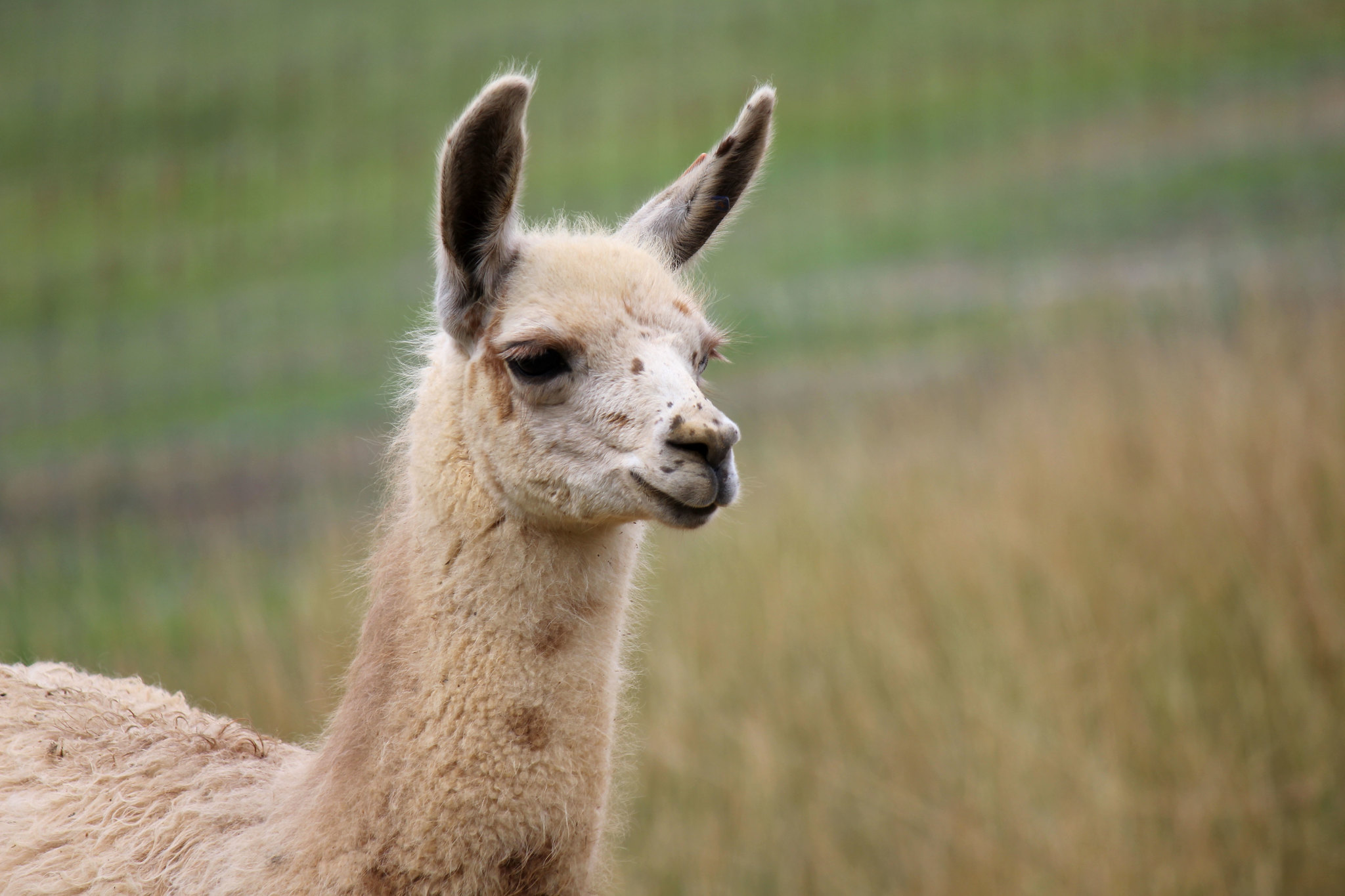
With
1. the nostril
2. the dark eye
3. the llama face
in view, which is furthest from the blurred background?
the nostril

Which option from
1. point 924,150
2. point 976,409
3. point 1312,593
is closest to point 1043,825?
point 1312,593

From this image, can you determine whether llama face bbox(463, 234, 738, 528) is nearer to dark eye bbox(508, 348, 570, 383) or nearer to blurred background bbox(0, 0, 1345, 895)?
dark eye bbox(508, 348, 570, 383)

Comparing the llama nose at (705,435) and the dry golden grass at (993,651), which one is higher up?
the llama nose at (705,435)

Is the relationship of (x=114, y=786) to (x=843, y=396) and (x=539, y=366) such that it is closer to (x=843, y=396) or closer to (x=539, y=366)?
(x=539, y=366)

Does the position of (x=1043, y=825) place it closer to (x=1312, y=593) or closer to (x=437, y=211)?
(x=1312, y=593)

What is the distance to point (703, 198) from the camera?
129 inches

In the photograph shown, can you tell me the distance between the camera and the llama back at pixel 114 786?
2.63 meters

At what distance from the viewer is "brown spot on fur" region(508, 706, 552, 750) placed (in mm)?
2613

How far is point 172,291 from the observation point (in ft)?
64.7

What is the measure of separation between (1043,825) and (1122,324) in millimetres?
5528

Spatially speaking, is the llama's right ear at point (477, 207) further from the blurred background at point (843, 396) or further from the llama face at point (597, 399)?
the blurred background at point (843, 396)

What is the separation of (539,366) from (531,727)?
32.9 inches

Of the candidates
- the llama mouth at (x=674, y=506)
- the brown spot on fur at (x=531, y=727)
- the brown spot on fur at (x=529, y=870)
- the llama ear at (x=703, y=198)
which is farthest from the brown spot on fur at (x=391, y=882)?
the llama ear at (x=703, y=198)

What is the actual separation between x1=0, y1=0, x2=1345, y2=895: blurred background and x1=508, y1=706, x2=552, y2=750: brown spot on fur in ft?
3.40
